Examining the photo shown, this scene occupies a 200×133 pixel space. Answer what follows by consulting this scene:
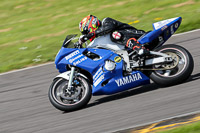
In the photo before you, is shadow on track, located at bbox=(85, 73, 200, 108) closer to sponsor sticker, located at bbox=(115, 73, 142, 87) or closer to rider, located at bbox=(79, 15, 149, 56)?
sponsor sticker, located at bbox=(115, 73, 142, 87)

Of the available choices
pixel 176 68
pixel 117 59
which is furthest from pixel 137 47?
pixel 176 68

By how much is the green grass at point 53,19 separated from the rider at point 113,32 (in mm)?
4229

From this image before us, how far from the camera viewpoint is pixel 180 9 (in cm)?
1391

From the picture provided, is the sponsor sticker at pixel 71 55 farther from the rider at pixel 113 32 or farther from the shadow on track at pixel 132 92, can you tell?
the shadow on track at pixel 132 92

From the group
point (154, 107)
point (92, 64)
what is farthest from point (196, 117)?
point (92, 64)

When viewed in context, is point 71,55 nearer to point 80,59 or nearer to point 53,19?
point 80,59

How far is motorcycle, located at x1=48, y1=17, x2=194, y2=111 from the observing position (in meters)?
6.82

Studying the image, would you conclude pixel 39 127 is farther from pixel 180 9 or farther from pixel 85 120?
pixel 180 9

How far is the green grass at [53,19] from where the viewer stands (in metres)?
12.0

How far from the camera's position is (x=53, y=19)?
16.0 meters

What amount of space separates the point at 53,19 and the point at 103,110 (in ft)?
32.7

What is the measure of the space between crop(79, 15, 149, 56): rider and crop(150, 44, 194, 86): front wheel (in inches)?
17.5

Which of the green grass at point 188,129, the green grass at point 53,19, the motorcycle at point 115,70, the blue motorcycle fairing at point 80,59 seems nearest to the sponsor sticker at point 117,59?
the motorcycle at point 115,70

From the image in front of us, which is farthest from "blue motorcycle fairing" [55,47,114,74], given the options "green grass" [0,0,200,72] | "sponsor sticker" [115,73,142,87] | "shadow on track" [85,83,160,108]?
"green grass" [0,0,200,72]
